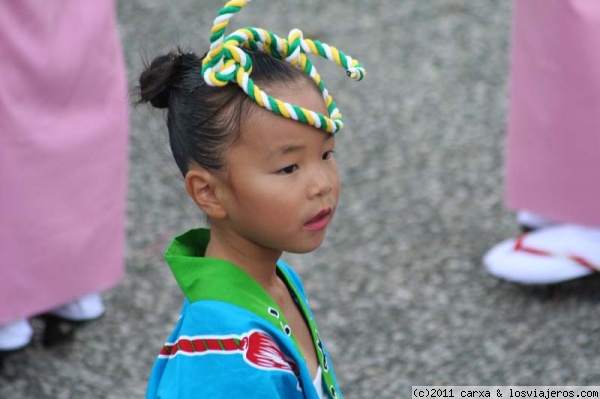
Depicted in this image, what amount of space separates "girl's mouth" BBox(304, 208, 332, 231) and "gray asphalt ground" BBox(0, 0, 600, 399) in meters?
1.21

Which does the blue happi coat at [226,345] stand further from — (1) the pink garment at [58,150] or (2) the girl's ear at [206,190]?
(1) the pink garment at [58,150]

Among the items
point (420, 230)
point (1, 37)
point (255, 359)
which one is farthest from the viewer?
point (420, 230)

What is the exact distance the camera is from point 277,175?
1.79 metres

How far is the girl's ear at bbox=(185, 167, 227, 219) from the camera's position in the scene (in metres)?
1.87

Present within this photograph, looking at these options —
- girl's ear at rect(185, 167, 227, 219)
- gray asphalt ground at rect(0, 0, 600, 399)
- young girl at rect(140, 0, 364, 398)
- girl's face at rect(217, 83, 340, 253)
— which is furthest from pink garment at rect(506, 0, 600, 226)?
girl's ear at rect(185, 167, 227, 219)

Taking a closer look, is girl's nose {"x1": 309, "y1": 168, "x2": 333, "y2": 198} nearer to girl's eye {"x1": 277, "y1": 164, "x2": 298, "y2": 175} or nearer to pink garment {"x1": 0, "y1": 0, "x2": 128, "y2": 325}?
girl's eye {"x1": 277, "y1": 164, "x2": 298, "y2": 175}

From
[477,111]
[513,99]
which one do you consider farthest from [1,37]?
[477,111]

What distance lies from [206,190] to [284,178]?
16cm

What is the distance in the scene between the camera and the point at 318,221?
1.83 meters

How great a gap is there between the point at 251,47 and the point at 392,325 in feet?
4.99

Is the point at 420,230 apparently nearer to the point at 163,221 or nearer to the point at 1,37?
the point at 163,221

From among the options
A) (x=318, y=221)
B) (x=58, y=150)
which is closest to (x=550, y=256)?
(x=58, y=150)

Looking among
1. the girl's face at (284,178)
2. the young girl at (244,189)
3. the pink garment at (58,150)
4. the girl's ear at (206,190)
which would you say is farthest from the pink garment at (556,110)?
the girl's ear at (206,190)

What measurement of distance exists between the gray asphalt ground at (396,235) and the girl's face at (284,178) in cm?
Answer: 122
